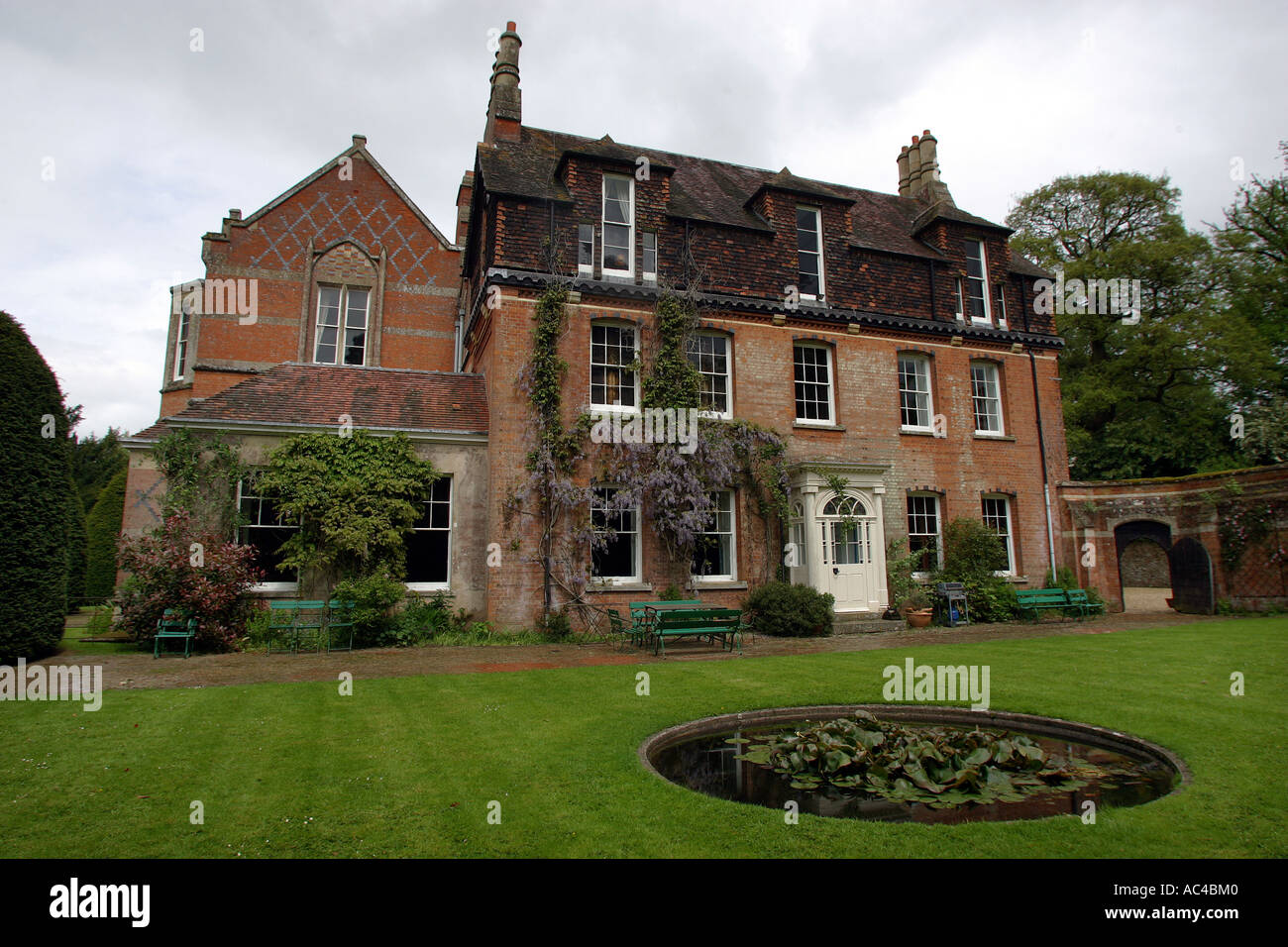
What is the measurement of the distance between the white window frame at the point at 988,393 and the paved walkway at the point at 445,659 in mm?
6171

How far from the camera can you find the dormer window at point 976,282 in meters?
19.5

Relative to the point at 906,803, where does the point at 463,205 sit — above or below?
above

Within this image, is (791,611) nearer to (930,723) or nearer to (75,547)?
(930,723)

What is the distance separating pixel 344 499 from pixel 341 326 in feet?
34.1

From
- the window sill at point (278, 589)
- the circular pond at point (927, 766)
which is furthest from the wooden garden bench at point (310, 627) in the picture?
the circular pond at point (927, 766)

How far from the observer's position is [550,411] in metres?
14.6

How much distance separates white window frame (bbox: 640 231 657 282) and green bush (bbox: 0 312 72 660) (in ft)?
37.8

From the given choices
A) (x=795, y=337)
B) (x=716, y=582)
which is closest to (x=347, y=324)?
(x=795, y=337)

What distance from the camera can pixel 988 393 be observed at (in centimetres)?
1923

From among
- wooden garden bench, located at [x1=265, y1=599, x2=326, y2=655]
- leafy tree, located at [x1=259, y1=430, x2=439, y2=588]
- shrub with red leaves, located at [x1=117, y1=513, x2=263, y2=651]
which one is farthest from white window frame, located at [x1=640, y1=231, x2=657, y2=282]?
shrub with red leaves, located at [x1=117, y1=513, x2=263, y2=651]

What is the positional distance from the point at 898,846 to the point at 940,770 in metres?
1.64

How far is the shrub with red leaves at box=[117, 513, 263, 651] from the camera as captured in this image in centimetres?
1187
